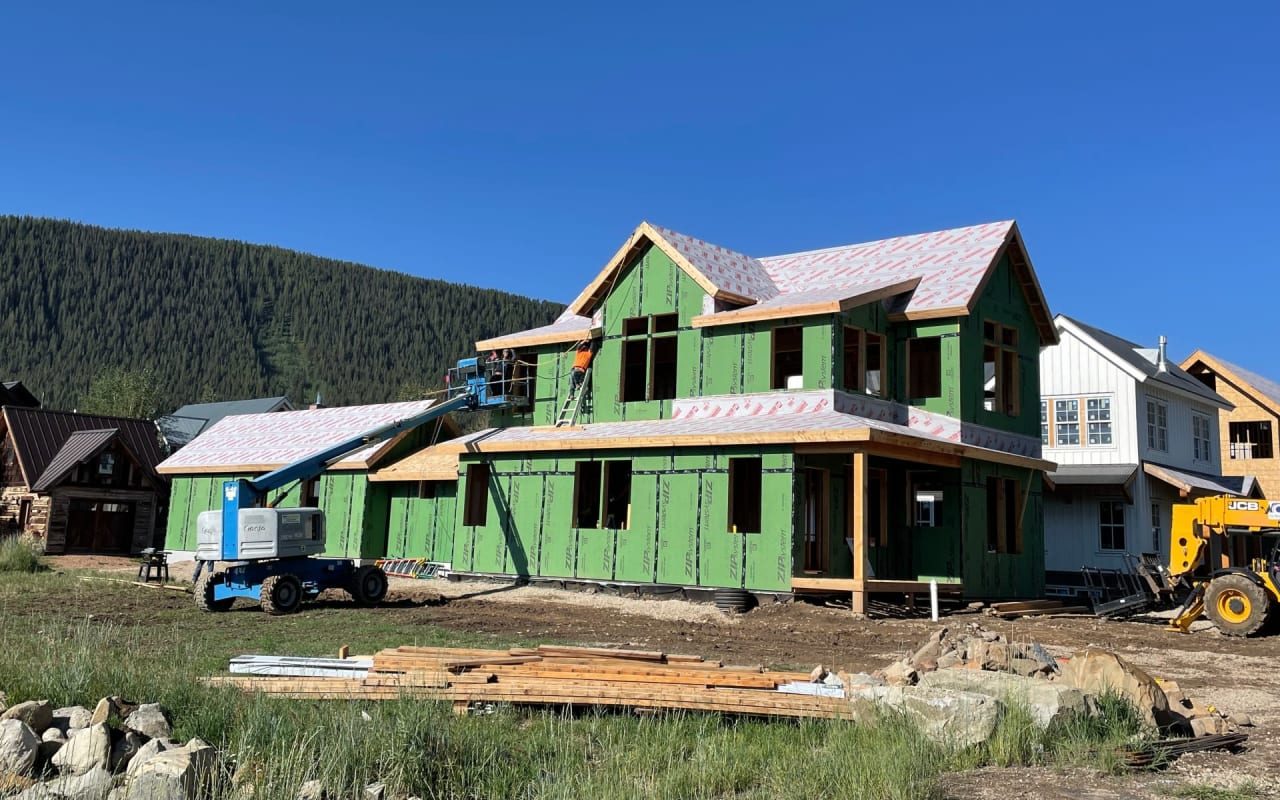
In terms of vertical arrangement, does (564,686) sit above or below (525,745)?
above

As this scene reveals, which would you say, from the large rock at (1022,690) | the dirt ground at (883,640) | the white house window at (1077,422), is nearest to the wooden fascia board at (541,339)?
the dirt ground at (883,640)

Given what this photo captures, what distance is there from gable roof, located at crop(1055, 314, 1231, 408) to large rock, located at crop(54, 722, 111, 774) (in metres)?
28.6

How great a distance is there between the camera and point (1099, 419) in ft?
99.3

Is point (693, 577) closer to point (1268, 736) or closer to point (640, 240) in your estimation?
point (640, 240)

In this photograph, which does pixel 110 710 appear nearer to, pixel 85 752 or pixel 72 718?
pixel 72 718

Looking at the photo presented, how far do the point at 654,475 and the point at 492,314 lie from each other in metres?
142

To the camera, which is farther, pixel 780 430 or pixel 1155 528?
pixel 1155 528

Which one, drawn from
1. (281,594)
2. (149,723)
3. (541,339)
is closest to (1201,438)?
(541,339)

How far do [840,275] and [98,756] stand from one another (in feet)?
69.3

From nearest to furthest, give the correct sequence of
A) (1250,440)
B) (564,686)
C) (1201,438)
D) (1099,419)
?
1. (564,686)
2. (1099,419)
3. (1201,438)
4. (1250,440)

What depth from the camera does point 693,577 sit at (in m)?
21.1

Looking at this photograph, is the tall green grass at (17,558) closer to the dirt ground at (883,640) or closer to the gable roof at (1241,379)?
the dirt ground at (883,640)

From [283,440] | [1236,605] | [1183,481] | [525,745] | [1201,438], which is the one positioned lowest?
[525,745]

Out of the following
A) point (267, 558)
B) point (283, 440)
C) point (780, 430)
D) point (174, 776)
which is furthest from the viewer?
point (283, 440)
